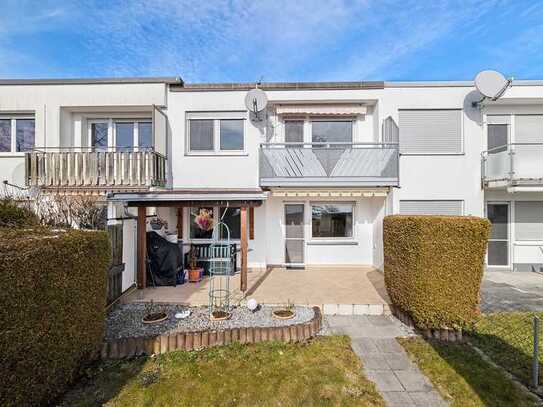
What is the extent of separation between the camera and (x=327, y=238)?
1664 centimetres

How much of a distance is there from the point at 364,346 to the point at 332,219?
31.6 feet

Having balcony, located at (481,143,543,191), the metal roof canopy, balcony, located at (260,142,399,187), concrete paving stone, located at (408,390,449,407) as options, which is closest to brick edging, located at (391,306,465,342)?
concrete paving stone, located at (408,390,449,407)

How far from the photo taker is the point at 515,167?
559 inches

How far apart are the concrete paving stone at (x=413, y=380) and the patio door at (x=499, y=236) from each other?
13.1 m

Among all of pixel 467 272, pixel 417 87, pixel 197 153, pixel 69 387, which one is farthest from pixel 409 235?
pixel 197 153

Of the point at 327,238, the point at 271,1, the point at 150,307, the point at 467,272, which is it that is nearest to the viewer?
the point at 467,272

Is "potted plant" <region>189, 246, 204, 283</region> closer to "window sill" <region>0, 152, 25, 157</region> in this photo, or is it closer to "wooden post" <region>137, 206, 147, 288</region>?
"wooden post" <region>137, 206, 147, 288</region>

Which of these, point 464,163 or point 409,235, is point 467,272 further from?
point 464,163

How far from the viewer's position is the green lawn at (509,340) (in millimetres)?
6738

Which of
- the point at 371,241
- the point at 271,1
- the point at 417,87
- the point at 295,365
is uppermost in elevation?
the point at 271,1

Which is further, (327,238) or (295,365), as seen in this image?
(327,238)

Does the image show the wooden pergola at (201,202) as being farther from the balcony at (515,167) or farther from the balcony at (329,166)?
the balcony at (515,167)

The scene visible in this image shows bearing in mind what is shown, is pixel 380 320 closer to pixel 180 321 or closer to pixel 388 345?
pixel 388 345

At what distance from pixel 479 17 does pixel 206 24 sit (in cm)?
1444
